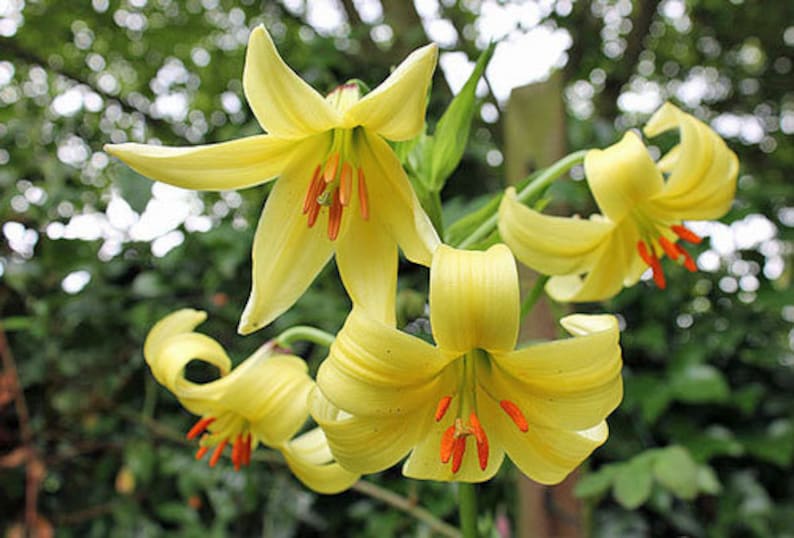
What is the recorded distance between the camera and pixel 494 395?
61cm

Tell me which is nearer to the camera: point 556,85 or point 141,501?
point 556,85

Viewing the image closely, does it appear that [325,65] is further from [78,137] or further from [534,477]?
[534,477]

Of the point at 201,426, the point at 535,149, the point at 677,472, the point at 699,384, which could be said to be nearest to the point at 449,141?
the point at 201,426

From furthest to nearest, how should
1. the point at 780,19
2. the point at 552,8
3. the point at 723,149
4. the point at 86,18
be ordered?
the point at 780,19 < the point at 86,18 < the point at 552,8 < the point at 723,149

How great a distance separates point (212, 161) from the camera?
60 centimetres

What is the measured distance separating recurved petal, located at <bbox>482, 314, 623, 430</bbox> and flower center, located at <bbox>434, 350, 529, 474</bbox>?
0.8 inches

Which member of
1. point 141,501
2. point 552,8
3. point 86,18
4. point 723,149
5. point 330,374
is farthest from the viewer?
point 86,18

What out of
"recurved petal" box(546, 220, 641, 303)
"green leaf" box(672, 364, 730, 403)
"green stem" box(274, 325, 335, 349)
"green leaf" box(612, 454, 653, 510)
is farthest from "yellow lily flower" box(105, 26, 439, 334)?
"green leaf" box(672, 364, 730, 403)

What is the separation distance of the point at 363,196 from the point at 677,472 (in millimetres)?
565

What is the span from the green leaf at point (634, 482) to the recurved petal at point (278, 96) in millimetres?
635

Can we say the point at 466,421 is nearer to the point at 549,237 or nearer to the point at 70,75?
the point at 549,237

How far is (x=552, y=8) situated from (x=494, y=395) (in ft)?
4.62

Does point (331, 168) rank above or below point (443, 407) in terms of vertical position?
above

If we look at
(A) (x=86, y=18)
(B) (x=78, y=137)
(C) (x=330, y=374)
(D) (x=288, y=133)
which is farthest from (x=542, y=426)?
(A) (x=86, y=18)
